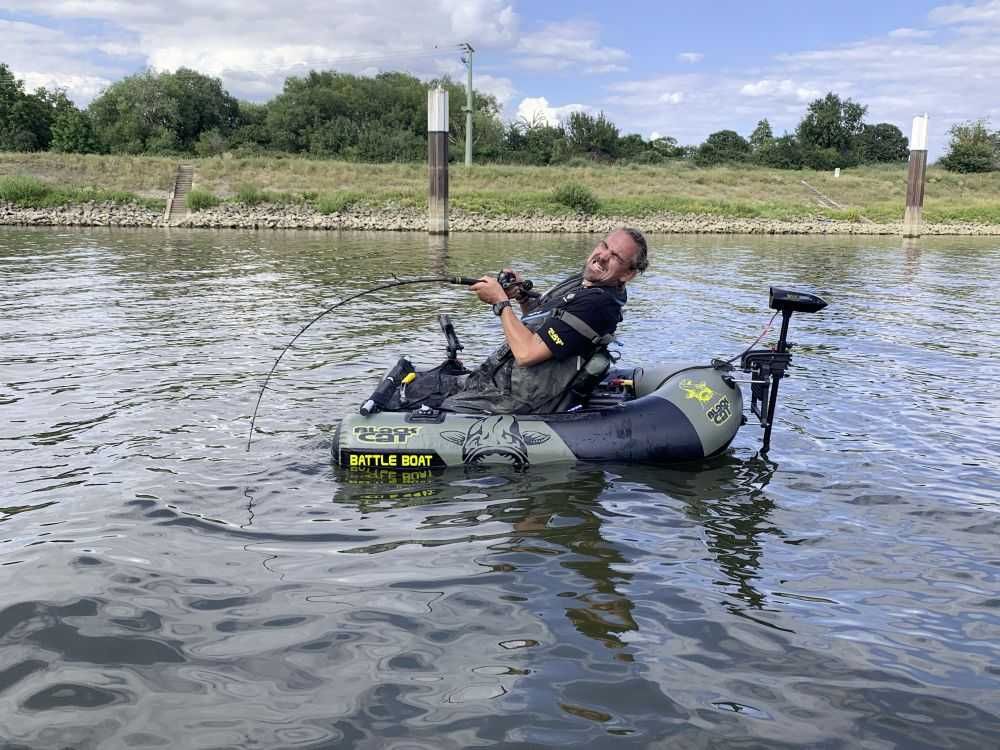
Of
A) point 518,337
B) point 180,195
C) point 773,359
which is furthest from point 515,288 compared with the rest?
point 180,195

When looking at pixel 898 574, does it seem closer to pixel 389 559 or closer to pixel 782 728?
pixel 782 728

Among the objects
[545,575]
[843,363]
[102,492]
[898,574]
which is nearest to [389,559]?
[545,575]

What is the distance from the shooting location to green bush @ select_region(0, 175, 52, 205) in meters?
36.6

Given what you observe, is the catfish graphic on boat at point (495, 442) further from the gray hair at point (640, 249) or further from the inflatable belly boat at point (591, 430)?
the gray hair at point (640, 249)

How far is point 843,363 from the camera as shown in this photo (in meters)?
10.2

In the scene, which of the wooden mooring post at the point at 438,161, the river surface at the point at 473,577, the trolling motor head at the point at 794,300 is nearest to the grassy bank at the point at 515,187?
the wooden mooring post at the point at 438,161

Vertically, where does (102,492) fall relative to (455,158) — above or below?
below

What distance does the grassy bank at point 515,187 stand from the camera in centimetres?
4209

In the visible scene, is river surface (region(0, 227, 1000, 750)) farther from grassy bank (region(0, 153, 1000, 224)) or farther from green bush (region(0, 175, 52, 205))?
grassy bank (region(0, 153, 1000, 224))

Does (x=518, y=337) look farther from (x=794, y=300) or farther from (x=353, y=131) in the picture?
(x=353, y=131)

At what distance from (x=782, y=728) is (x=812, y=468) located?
3459 millimetres

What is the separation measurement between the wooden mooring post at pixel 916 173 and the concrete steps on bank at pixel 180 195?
32.9 m

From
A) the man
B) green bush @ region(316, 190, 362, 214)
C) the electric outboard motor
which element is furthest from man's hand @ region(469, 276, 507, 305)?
green bush @ region(316, 190, 362, 214)

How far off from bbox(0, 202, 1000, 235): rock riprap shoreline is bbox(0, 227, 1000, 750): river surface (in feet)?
94.0
